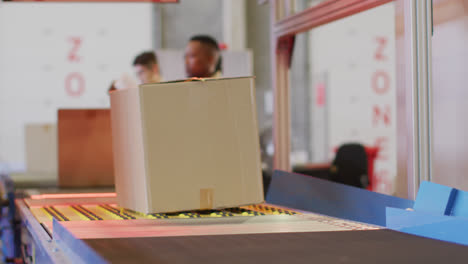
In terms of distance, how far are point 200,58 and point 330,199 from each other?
5.37 feet

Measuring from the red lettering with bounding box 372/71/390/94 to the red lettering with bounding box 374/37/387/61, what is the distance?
15 centimetres

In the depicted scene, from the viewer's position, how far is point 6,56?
5.18 meters

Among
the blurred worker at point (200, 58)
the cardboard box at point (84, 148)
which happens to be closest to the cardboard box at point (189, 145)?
the cardboard box at point (84, 148)

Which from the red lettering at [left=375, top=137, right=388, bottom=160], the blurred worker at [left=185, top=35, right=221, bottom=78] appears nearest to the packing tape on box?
the blurred worker at [left=185, top=35, right=221, bottom=78]

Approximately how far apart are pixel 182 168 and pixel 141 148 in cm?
10

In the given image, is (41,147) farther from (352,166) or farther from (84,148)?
(352,166)

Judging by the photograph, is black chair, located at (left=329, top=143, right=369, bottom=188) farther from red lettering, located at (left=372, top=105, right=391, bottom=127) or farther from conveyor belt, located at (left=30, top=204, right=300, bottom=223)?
conveyor belt, located at (left=30, top=204, right=300, bottom=223)

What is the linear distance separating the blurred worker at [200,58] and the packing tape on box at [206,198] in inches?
61.2

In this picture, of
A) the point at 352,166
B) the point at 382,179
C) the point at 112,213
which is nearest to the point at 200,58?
the point at 112,213

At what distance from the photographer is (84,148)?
77.3 inches

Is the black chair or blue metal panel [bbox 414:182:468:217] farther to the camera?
the black chair

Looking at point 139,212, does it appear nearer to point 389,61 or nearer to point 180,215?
point 180,215

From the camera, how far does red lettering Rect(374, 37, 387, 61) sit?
18.7ft

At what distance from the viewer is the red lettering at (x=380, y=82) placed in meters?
5.69
